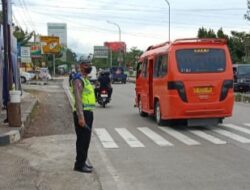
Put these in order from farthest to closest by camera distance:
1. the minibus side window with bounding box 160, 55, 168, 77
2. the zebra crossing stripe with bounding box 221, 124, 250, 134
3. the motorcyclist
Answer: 1. the motorcyclist
2. the minibus side window with bounding box 160, 55, 168, 77
3. the zebra crossing stripe with bounding box 221, 124, 250, 134

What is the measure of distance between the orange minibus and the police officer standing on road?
5997mm

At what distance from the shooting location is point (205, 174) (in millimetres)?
9094

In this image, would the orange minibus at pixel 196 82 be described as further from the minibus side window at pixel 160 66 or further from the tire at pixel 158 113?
the tire at pixel 158 113

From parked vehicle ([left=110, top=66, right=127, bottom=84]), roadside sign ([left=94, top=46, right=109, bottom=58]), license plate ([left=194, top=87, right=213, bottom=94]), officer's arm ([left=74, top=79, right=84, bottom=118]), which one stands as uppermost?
roadside sign ([left=94, top=46, right=109, bottom=58])

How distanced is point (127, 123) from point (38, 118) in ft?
11.1

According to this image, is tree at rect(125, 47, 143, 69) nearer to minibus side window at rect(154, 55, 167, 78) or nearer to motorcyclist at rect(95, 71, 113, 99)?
motorcyclist at rect(95, 71, 113, 99)

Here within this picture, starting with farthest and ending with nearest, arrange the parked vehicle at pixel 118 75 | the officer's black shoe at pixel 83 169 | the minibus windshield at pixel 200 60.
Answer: the parked vehicle at pixel 118 75 → the minibus windshield at pixel 200 60 → the officer's black shoe at pixel 83 169

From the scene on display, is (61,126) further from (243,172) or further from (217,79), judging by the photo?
(243,172)

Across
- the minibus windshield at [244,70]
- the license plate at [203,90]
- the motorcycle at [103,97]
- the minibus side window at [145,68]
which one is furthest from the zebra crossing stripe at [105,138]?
the minibus windshield at [244,70]

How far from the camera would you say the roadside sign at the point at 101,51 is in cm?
14388

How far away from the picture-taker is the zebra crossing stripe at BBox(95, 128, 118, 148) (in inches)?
502

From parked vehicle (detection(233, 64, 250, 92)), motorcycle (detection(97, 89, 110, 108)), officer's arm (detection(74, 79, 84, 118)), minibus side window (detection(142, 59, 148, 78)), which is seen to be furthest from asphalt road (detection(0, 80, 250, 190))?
parked vehicle (detection(233, 64, 250, 92))

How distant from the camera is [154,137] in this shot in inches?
549

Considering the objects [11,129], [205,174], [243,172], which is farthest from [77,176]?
[11,129]
